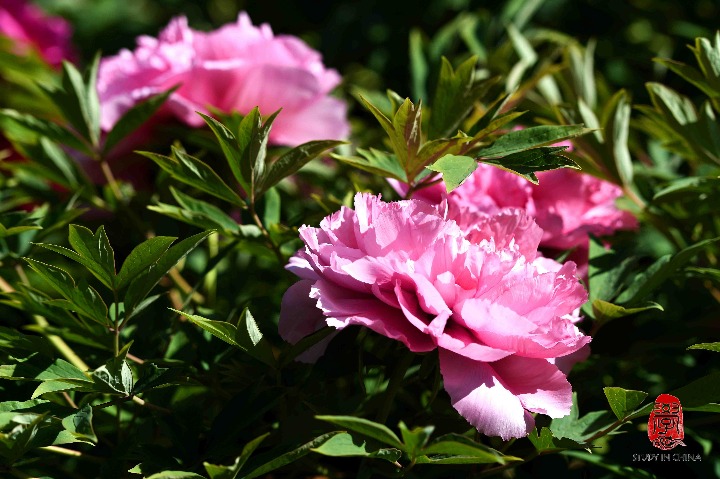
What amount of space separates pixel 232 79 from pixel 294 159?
25 cm

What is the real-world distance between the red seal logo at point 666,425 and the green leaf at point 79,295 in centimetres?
37

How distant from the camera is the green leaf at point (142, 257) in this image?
1.62 ft

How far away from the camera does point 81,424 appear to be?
478mm

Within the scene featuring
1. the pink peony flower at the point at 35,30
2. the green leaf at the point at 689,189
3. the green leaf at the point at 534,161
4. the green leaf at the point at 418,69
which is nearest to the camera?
the green leaf at the point at 534,161

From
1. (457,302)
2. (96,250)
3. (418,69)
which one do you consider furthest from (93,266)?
(418,69)

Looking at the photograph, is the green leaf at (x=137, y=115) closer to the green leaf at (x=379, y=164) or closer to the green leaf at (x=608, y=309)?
the green leaf at (x=379, y=164)

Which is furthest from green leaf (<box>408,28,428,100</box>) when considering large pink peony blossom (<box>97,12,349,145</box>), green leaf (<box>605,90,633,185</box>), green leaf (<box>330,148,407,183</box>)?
green leaf (<box>330,148,407,183</box>)

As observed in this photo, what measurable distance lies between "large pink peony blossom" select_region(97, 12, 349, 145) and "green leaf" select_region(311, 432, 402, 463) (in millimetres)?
427

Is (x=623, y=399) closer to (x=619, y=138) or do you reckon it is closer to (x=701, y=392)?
(x=701, y=392)

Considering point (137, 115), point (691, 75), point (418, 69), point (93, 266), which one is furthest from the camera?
point (418, 69)

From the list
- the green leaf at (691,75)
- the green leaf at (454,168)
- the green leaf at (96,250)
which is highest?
the green leaf at (691,75)

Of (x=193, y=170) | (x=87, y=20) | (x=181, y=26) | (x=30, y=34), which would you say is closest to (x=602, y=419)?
(x=193, y=170)

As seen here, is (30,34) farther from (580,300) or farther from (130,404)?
(580,300)

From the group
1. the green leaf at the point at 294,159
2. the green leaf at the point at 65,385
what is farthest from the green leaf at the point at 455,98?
the green leaf at the point at 65,385
